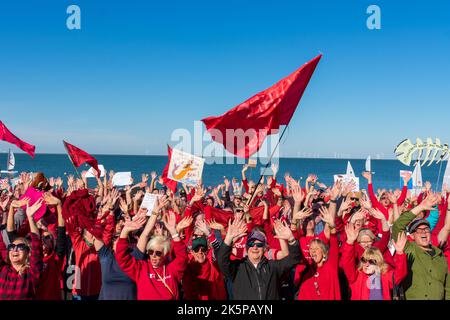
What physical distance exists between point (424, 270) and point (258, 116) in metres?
4.43

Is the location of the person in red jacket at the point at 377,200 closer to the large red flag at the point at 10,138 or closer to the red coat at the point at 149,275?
the red coat at the point at 149,275

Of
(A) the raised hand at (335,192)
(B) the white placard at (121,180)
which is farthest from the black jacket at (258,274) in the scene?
(B) the white placard at (121,180)

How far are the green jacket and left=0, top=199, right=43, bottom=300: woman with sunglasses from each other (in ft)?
14.1

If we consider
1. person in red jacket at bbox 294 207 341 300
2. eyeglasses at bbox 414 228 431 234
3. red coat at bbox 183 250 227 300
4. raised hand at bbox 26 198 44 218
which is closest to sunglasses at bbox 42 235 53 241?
raised hand at bbox 26 198 44 218

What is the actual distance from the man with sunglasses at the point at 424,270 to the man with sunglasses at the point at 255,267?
1578mm

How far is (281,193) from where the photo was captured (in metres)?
11.5

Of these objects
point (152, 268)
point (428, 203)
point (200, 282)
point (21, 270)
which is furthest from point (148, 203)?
point (428, 203)

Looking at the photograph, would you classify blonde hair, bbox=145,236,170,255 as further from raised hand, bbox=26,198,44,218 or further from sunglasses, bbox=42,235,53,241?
sunglasses, bbox=42,235,53,241

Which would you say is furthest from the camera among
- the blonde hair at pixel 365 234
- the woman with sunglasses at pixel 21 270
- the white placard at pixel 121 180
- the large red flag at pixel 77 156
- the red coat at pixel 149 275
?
the white placard at pixel 121 180

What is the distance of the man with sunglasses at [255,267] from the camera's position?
4.39m

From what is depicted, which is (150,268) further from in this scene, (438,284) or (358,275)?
(438,284)
